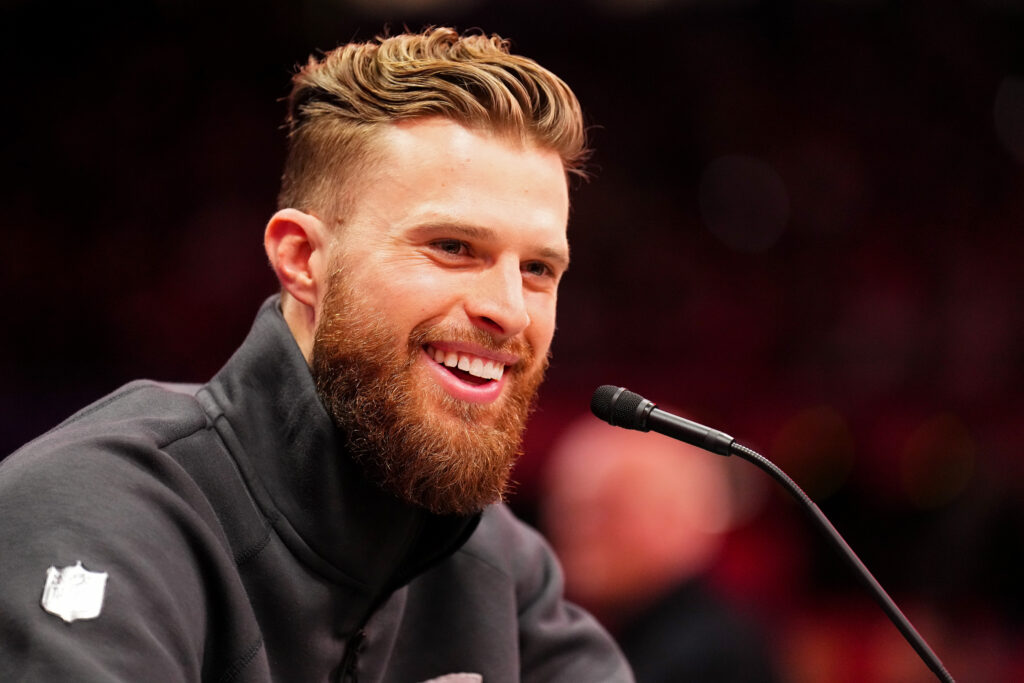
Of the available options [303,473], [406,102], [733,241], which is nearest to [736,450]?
[303,473]

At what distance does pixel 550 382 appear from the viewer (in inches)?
205

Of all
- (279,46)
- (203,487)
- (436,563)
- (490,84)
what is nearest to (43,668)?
(203,487)

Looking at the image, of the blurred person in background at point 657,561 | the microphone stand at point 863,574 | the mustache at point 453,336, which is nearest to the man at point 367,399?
the mustache at point 453,336

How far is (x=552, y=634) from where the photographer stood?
6.66 ft

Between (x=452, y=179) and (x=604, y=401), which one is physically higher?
(x=452, y=179)

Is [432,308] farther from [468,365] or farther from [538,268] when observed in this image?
[538,268]

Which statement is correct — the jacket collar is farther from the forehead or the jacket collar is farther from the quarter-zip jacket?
the forehead

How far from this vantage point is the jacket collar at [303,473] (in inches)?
63.3

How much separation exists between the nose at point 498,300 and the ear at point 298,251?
0.86 feet

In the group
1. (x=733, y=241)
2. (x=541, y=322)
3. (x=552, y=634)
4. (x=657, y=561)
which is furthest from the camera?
(x=733, y=241)

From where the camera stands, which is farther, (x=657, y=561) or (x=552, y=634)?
(x=657, y=561)

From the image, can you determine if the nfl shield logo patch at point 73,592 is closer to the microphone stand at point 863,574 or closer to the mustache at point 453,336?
the mustache at point 453,336

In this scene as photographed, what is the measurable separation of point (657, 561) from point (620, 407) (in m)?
1.50

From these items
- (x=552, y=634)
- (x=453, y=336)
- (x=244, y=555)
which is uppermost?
(x=453, y=336)
